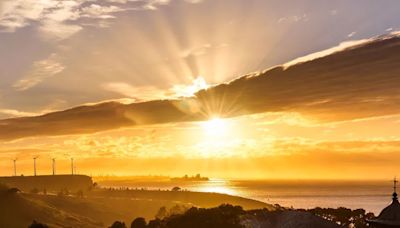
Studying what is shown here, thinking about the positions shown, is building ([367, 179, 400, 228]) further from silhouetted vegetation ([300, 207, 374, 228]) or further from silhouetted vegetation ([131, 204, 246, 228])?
silhouetted vegetation ([300, 207, 374, 228])

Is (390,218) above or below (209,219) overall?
above

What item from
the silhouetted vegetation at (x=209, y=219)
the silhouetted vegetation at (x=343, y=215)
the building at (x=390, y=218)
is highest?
the building at (x=390, y=218)

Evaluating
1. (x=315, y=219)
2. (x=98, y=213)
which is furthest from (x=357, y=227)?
(x=98, y=213)

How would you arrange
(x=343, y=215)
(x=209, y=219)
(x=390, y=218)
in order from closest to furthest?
(x=390, y=218) < (x=209, y=219) < (x=343, y=215)

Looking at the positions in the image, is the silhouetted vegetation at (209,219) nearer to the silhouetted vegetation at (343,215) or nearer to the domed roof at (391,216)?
the domed roof at (391,216)

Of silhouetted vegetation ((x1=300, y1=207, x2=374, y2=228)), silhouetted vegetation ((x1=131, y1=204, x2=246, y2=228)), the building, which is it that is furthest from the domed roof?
silhouetted vegetation ((x1=300, y1=207, x2=374, y2=228))

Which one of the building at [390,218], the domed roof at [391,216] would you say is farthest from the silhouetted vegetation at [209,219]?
the domed roof at [391,216]

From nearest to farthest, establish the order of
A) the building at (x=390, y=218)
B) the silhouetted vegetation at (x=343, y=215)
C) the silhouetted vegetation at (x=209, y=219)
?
the building at (x=390, y=218), the silhouetted vegetation at (x=209, y=219), the silhouetted vegetation at (x=343, y=215)

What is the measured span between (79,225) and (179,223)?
3236 inches

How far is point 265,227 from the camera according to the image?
77312 millimetres

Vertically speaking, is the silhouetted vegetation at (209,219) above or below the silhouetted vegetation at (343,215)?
above

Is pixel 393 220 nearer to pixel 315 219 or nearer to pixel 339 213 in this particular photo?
pixel 315 219

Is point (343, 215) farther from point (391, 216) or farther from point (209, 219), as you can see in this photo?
point (391, 216)

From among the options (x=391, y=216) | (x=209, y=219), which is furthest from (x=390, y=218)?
(x=209, y=219)
